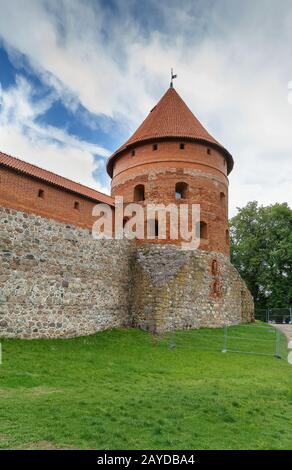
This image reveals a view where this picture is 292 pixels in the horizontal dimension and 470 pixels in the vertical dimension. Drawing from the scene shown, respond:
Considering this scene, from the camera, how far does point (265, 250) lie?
1101 inches

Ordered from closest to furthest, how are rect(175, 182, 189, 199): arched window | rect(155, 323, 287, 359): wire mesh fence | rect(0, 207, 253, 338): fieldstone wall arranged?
1. rect(0, 207, 253, 338): fieldstone wall
2. rect(155, 323, 287, 359): wire mesh fence
3. rect(175, 182, 189, 199): arched window

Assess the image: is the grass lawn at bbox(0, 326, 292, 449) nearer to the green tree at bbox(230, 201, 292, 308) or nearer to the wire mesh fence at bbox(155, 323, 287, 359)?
the wire mesh fence at bbox(155, 323, 287, 359)

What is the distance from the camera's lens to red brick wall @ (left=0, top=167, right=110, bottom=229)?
36.5ft

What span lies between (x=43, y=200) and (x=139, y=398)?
7619mm

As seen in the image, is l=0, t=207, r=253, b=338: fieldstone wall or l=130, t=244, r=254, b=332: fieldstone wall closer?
l=0, t=207, r=253, b=338: fieldstone wall

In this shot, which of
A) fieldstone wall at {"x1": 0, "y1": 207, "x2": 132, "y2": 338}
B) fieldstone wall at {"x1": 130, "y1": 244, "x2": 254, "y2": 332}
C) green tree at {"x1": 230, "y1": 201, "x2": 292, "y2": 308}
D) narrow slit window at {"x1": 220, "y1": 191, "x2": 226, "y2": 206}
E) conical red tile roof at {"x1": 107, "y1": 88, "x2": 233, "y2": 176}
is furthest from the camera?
green tree at {"x1": 230, "y1": 201, "x2": 292, "y2": 308}

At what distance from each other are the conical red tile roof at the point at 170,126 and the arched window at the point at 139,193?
6.33ft

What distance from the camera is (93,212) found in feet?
45.6

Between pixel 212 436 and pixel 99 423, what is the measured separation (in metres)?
1.35

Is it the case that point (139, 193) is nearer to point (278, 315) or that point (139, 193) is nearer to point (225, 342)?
point (225, 342)

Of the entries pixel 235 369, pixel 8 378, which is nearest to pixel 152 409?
pixel 8 378

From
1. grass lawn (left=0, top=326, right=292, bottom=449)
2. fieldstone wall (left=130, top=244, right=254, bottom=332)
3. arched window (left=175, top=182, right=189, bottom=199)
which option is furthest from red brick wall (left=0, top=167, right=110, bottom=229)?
arched window (left=175, top=182, right=189, bottom=199)

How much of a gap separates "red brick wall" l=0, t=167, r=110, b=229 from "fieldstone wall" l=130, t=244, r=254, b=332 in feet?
9.84

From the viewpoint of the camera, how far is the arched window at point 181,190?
53.7 feet
